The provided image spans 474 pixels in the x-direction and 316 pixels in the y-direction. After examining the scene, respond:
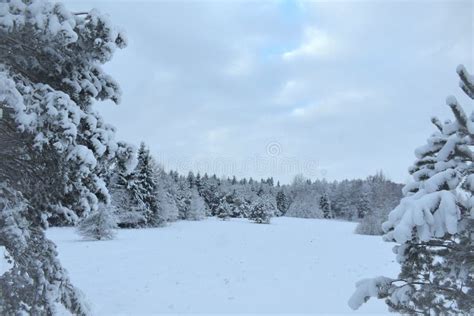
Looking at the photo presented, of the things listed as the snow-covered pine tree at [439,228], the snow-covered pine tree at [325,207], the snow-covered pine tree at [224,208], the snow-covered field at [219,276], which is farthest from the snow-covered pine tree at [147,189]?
the snow-covered pine tree at [325,207]

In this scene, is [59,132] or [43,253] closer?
[59,132]

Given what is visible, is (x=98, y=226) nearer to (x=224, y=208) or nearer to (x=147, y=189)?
(x=147, y=189)

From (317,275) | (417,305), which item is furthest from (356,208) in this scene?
(417,305)

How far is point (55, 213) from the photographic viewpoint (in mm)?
4453

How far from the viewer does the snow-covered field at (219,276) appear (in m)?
9.02

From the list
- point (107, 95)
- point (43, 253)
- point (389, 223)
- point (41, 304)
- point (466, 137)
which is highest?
point (107, 95)

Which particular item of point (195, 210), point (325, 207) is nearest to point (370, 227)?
point (195, 210)

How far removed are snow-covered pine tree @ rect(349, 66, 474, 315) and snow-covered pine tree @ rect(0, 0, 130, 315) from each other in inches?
109

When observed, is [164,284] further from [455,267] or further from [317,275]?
[455,267]

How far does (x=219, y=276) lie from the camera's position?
40.9 ft

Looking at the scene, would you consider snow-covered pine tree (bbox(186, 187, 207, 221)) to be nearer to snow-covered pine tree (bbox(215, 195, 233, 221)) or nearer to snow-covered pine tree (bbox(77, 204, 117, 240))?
snow-covered pine tree (bbox(215, 195, 233, 221))

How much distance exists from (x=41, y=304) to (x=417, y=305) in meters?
3.83

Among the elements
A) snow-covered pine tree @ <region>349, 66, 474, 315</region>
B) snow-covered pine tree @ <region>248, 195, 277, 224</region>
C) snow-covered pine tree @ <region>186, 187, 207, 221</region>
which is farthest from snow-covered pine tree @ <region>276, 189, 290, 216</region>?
snow-covered pine tree @ <region>349, 66, 474, 315</region>

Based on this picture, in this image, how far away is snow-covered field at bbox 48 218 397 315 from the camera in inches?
355
